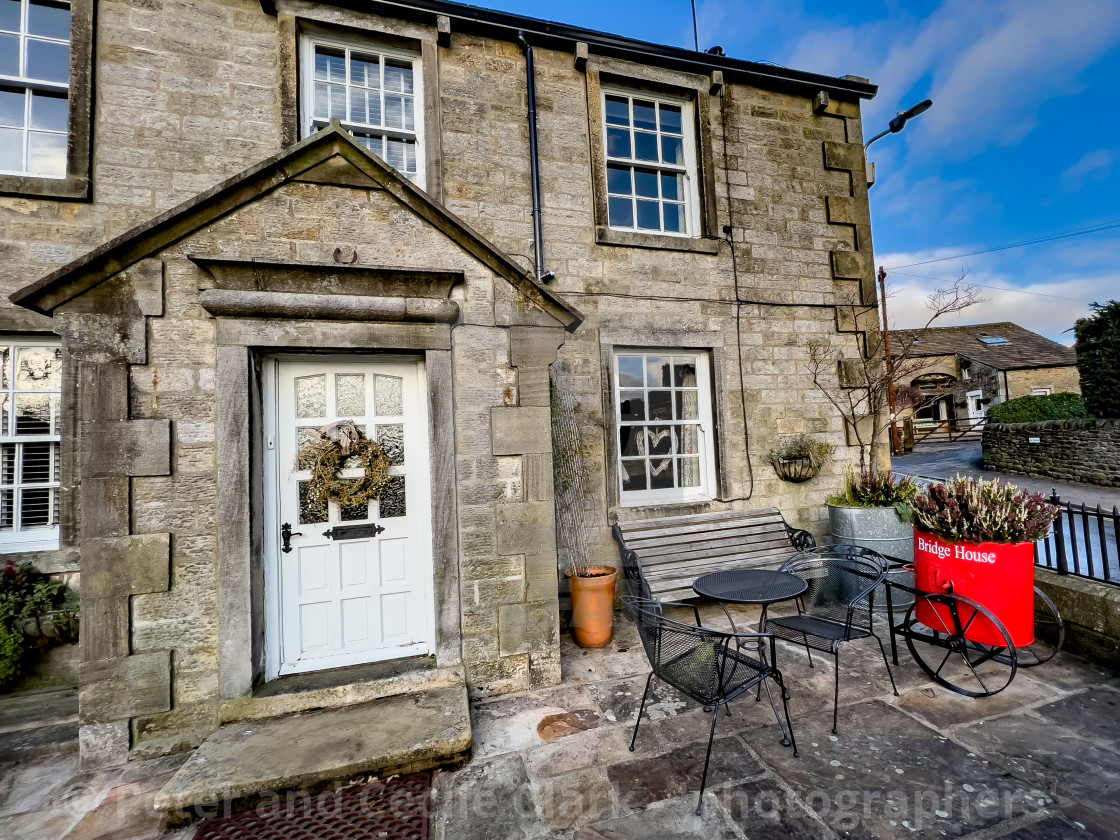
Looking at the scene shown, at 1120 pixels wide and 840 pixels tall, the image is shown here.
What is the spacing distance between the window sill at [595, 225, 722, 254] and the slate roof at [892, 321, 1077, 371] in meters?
21.1

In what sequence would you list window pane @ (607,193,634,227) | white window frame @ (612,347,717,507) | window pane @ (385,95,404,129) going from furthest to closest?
window pane @ (607,193,634,227)
white window frame @ (612,347,717,507)
window pane @ (385,95,404,129)

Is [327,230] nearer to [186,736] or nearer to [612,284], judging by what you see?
[612,284]

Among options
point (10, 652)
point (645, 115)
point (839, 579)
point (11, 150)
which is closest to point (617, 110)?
point (645, 115)

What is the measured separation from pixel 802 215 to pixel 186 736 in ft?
25.1

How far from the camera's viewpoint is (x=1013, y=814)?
7.33 feet

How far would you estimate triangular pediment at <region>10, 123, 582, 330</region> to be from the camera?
287 cm

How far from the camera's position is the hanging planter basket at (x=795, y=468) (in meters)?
5.64

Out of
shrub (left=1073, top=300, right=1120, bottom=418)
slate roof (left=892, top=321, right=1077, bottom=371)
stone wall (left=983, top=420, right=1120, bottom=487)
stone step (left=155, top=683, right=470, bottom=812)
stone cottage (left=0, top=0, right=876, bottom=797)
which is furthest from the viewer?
slate roof (left=892, top=321, right=1077, bottom=371)

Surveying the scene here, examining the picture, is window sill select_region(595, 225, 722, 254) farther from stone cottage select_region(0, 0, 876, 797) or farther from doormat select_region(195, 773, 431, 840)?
doormat select_region(195, 773, 431, 840)

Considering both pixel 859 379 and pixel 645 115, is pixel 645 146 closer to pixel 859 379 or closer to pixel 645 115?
pixel 645 115

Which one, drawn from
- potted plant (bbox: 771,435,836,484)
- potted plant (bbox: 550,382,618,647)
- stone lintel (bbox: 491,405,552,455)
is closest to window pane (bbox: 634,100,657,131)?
potted plant (bbox: 550,382,618,647)

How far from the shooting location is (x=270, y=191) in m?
3.23

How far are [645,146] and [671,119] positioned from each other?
1.70ft

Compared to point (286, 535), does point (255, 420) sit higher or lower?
higher
